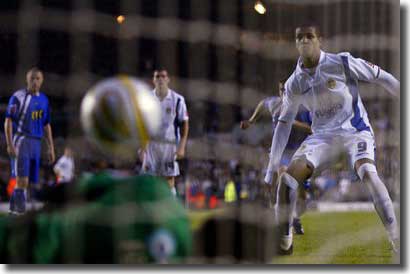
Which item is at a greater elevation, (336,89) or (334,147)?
(336,89)

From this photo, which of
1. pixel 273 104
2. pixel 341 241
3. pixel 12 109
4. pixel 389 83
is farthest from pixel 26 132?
pixel 389 83

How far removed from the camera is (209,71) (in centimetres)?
319

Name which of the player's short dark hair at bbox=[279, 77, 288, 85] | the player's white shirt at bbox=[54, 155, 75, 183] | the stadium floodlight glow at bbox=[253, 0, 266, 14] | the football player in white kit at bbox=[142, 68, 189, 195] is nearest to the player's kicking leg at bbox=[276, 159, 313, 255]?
the player's short dark hair at bbox=[279, 77, 288, 85]

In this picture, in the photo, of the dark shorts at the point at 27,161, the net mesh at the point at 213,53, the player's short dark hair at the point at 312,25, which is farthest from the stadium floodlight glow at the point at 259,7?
the dark shorts at the point at 27,161

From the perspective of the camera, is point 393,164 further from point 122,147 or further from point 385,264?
point 122,147

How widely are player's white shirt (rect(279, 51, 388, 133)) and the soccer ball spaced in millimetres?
620

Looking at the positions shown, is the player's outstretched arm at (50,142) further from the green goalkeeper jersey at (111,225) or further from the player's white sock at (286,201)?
the player's white sock at (286,201)

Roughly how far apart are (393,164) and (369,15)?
1.86ft

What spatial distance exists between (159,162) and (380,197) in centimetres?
83

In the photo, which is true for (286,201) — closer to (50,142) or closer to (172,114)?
(172,114)

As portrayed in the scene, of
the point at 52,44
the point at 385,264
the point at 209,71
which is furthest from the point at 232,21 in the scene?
the point at 385,264

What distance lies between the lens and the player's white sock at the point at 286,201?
126 inches

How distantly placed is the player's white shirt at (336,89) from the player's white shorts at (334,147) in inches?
0.9

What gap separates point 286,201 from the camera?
3215 mm
